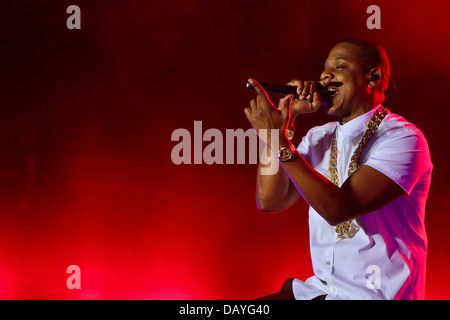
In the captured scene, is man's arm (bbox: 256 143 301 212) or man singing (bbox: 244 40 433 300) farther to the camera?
man's arm (bbox: 256 143 301 212)

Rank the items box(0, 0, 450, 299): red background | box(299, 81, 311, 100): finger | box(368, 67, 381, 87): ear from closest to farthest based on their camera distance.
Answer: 1. box(299, 81, 311, 100): finger
2. box(368, 67, 381, 87): ear
3. box(0, 0, 450, 299): red background

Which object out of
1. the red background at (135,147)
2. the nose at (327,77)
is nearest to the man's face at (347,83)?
the nose at (327,77)

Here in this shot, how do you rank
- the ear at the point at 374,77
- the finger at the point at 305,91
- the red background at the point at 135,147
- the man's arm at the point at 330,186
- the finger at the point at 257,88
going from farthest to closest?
the red background at the point at 135,147 < the ear at the point at 374,77 < the finger at the point at 305,91 < the finger at the point at 257,88 < the man's arm at the point at 330,186

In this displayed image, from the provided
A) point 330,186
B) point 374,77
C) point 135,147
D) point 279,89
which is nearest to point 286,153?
point 330,186

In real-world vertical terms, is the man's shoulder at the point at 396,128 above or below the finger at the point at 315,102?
below

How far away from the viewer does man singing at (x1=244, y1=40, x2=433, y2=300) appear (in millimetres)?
1410

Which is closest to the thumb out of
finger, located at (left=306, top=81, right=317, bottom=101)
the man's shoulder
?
finger, located at (left=306, top=81, right=317, bottom=101)

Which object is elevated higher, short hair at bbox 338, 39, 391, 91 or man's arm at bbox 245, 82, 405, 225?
short hair at bbox 338, 39, 391, 91

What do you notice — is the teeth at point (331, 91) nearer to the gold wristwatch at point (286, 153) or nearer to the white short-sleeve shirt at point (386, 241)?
the white short-sleeve shirt at point (386, 241)

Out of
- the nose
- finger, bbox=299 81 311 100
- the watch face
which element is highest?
the nose

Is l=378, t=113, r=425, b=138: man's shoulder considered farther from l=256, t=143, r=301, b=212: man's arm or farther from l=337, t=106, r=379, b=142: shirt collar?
l=256, t=143, r=301, b=212: man's arm

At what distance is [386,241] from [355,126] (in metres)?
0.44

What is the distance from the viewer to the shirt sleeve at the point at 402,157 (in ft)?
4.71

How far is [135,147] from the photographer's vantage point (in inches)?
132
